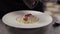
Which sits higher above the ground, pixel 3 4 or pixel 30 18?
pixel 3 4

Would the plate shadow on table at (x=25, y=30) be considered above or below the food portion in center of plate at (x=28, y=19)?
below

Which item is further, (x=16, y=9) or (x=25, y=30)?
(x=16, y=9)

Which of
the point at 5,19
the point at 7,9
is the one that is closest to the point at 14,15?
the point at 5,19

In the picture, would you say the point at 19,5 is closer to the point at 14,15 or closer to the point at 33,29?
the point at 14,15

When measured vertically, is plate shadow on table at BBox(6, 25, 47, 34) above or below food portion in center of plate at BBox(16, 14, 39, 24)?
below

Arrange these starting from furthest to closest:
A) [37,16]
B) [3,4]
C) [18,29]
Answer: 1. [3,4]
2. [37,16]
3. [18,29]

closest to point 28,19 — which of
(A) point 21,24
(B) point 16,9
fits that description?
(A) point 21,24

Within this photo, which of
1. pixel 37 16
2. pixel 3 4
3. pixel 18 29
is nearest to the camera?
pixel 18 29

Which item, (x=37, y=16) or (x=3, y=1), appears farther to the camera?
(x=3, y=1)

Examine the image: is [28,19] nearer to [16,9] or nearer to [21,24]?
[21,24]
